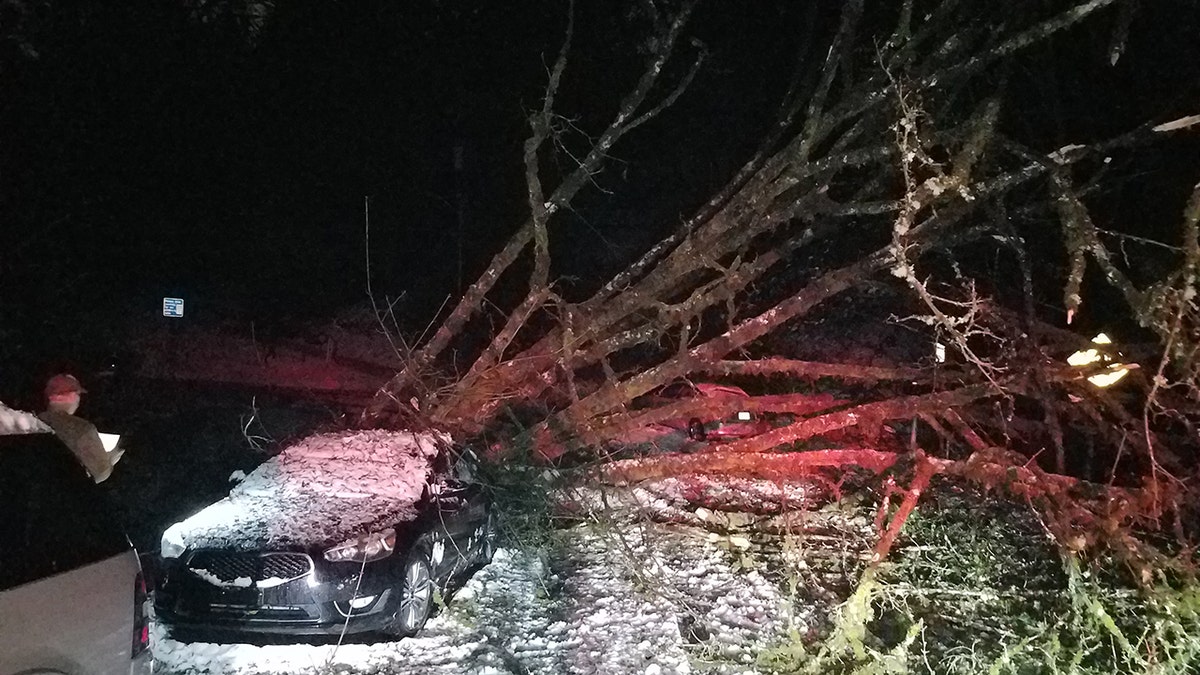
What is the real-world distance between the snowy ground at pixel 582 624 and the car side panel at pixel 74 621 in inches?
80.4

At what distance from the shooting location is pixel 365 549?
18.4 feet

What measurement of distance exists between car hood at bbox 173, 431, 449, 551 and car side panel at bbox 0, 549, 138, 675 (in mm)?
1901

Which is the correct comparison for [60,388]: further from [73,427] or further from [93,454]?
[93,454]

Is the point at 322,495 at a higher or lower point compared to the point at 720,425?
higher

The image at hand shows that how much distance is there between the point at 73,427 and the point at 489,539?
10.3ft

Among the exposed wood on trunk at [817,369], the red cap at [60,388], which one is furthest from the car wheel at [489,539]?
the red cap at [60,388]

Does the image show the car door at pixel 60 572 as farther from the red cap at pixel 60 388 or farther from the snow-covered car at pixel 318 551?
the red cap at pixel 60 388

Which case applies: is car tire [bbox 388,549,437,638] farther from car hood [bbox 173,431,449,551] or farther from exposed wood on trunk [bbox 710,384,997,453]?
exposed wood on trunk [bbox 710,384,997,453]

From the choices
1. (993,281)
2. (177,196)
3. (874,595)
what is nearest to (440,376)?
(874,595)

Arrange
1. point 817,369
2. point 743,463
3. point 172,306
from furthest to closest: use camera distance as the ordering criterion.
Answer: point 172,306 → point 817,369 → point 743,463

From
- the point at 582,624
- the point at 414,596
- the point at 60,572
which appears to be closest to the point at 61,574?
the point at 60,572

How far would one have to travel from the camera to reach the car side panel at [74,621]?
3.15 m

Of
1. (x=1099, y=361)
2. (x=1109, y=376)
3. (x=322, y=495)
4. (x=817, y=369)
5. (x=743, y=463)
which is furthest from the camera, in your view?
(x=817, y=369)

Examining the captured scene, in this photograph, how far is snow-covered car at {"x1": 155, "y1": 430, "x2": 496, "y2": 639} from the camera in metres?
5.42
